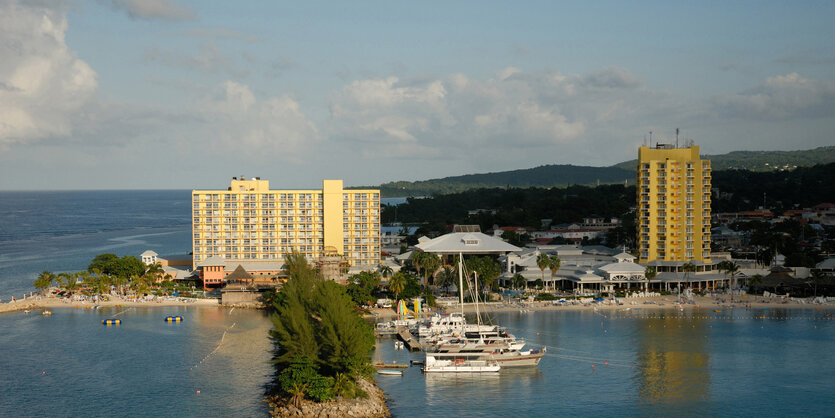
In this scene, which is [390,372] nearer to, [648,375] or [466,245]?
[648,375]

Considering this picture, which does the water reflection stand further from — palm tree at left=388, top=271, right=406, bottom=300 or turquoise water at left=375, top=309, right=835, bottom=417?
palm tree at left=388, top=271, right=406, bottom=300

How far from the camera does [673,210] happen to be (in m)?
91.9

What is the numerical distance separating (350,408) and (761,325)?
42.4m

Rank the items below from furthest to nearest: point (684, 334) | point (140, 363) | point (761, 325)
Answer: point (761, 325)
point (684, 334)
point (140, 363)

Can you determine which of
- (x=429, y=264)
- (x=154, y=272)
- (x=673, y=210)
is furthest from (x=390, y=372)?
(x=673, y=210)

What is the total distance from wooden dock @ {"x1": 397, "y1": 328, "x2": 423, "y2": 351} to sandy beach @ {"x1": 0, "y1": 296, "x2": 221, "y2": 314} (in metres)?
25.0

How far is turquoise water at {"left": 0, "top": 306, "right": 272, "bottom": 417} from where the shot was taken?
1731 inches

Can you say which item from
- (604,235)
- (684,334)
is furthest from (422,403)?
(604,235)

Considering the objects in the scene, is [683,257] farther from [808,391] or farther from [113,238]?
[113,238]

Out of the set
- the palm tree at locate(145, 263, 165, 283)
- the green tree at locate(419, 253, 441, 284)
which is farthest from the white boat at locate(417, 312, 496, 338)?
the palm tree at locate(145, 263, 165, 283)

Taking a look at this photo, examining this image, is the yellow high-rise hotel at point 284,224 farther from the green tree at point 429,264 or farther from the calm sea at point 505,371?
the calm sea at point 505,371

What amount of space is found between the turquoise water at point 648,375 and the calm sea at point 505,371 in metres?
0.12

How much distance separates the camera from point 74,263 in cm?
11462

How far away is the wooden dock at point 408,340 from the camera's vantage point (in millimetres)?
58562
